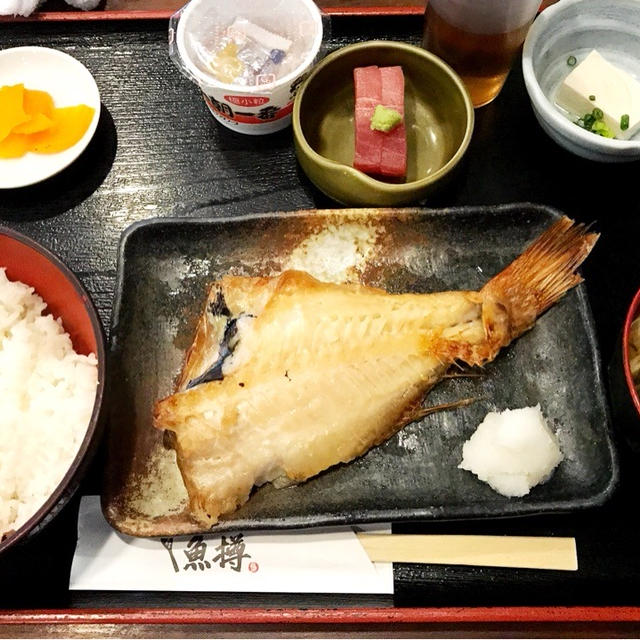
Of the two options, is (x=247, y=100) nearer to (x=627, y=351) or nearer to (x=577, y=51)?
(x=577, y=51)

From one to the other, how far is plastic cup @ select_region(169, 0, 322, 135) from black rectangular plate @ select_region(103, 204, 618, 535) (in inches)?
16.2

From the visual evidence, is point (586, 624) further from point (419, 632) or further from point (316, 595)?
point (316, 595)

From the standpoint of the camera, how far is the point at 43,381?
73.4 inches

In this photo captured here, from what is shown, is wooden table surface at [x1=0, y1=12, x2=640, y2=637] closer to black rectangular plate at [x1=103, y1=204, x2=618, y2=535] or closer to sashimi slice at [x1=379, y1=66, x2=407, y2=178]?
black rectangular plate at [x1=103, y1=204, x2=618, y2=535]

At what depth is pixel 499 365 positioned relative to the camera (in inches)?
79.1

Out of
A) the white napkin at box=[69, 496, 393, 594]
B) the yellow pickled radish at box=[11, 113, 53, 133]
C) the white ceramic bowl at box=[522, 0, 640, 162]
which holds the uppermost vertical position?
the white ceramic bowl at box=[522, 0, 640, 162]

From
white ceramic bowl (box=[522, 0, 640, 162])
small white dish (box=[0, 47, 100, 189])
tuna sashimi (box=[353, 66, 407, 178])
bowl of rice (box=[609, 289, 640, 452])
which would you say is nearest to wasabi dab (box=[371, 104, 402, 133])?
tuna sashimi (box=[353, 66, 407, 178])

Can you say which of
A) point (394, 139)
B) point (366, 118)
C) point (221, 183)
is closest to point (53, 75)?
point (221, 183)

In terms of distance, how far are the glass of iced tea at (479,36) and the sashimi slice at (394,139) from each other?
0.25 metres

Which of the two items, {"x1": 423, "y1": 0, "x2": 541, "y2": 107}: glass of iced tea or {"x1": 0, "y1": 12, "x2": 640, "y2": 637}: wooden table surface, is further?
{"x1": 423, "y1": 0, "x2": 541, "y2": 107}: glass of iced tea

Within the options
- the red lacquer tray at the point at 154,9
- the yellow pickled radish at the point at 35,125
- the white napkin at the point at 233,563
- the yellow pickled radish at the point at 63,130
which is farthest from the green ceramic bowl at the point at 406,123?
the white napkin at the point at 233,563

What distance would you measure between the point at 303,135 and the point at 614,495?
1451 mm

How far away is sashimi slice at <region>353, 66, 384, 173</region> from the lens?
212 cm

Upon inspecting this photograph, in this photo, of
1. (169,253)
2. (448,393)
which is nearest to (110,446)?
(169,253)
